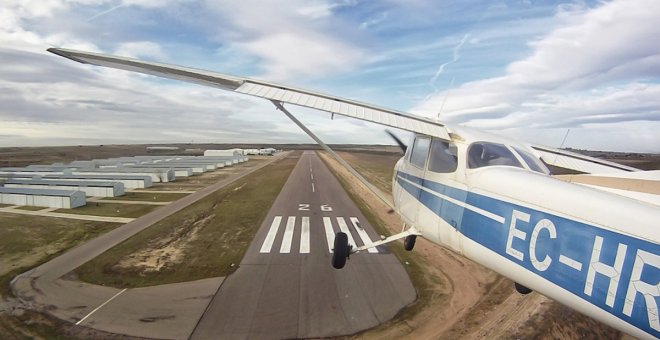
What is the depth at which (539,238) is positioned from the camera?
4.71 metres

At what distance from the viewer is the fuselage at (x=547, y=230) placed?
3.63m

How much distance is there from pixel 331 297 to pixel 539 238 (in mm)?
11320

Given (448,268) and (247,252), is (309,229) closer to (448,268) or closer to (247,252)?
(247,252)

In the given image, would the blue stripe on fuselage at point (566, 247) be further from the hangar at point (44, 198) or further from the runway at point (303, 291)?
the hangar at point (44, 198)

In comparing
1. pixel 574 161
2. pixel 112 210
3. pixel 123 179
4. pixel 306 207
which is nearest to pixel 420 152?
pixel 574 161

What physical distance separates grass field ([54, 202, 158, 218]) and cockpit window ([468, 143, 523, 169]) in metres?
30.5

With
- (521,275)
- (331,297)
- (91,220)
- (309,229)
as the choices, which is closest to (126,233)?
(91,220)

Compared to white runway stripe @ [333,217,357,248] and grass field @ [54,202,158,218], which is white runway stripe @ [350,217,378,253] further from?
grass field @ [54,202,158,218]

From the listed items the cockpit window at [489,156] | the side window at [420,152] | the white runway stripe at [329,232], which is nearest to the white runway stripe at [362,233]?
the white runway stripe at [329,232]

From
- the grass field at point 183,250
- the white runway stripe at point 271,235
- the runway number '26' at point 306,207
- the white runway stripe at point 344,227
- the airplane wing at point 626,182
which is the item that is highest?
the airplane wing at point 626,182

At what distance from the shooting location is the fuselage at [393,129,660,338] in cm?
363

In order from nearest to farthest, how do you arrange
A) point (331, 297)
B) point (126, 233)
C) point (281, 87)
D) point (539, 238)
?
point (539, 238), point (281, 87), point (331, 297), point (126, 233)

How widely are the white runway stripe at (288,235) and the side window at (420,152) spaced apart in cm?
1295

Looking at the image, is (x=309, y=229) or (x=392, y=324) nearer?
(x=392, y=324)
